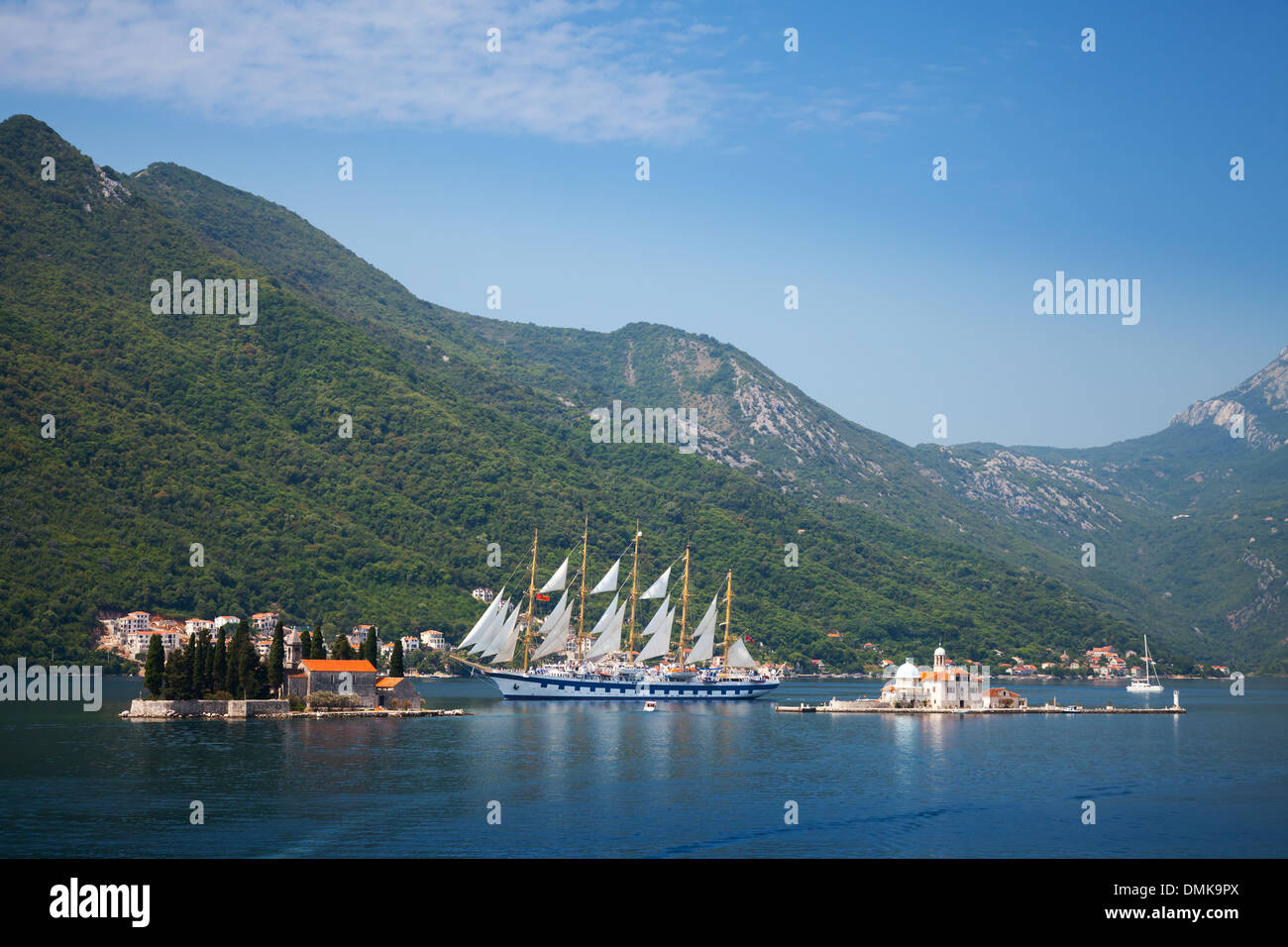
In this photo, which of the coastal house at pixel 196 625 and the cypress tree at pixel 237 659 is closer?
the cypress tree at pixel 237 659

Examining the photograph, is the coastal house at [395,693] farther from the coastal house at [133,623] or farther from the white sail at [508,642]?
the coastal house at [133,623]

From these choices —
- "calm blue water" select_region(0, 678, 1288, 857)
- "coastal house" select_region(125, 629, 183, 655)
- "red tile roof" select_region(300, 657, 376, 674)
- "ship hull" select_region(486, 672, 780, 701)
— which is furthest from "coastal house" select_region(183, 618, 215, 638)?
"red tile roof" select_region(300, 657, 376, 674)

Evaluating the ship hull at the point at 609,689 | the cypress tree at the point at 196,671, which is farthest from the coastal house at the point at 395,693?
the ship hull at the point at 609,689

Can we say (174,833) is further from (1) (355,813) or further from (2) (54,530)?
(2) (54,530)

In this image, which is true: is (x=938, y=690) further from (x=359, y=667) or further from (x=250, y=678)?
(x=250, y=678)

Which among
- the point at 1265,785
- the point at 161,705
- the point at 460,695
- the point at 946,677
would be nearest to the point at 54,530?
the point at 460,695

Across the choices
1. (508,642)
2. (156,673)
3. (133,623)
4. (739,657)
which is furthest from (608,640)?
(133,623)

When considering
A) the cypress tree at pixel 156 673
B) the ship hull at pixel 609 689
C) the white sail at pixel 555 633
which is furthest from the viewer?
the ship hull at pixel 609 689
